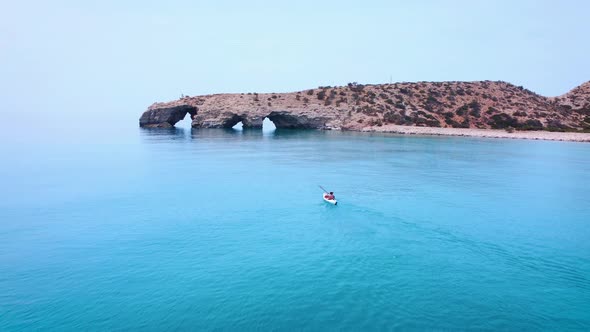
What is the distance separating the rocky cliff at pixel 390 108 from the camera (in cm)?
10262

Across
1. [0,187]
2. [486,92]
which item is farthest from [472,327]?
[486,92]

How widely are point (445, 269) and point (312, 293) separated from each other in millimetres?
7011

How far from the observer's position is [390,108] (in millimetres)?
110250

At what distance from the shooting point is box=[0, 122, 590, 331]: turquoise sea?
14359mm

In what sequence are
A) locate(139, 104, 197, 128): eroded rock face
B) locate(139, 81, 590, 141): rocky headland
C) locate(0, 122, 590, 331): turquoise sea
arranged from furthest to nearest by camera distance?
1. locate(139, 104, 197, 128): eroded rock face
2. locate(139, 81, 590, 141): rocky headland
3. locate(0, 122, 590, 331): turquoise sea

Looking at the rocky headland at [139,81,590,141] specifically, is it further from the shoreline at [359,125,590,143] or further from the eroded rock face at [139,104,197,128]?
the shoreline at [359,125,590,143]

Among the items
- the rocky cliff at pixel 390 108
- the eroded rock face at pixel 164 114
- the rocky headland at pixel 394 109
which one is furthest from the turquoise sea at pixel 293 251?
the eroded rock face at pixel 164 114

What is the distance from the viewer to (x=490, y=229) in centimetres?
2383

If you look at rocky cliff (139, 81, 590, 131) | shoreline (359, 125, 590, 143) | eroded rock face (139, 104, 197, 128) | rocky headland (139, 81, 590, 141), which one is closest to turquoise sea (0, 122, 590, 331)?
shoreline (359, 125, 590, 143)

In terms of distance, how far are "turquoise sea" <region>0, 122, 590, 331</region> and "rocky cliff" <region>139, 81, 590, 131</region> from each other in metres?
65.1

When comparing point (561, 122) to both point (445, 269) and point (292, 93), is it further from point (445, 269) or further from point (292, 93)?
point (445, 269)

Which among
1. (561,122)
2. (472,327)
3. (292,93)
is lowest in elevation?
(472,327)

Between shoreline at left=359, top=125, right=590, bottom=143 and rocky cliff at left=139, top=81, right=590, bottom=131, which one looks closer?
shoreline at left=359, top=125, right=590, bottom=143

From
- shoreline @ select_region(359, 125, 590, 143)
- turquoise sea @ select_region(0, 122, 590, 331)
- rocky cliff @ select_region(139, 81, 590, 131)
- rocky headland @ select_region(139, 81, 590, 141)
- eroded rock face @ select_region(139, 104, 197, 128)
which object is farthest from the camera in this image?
eroded rock face @ select_region(139, 104, 197, 128)
